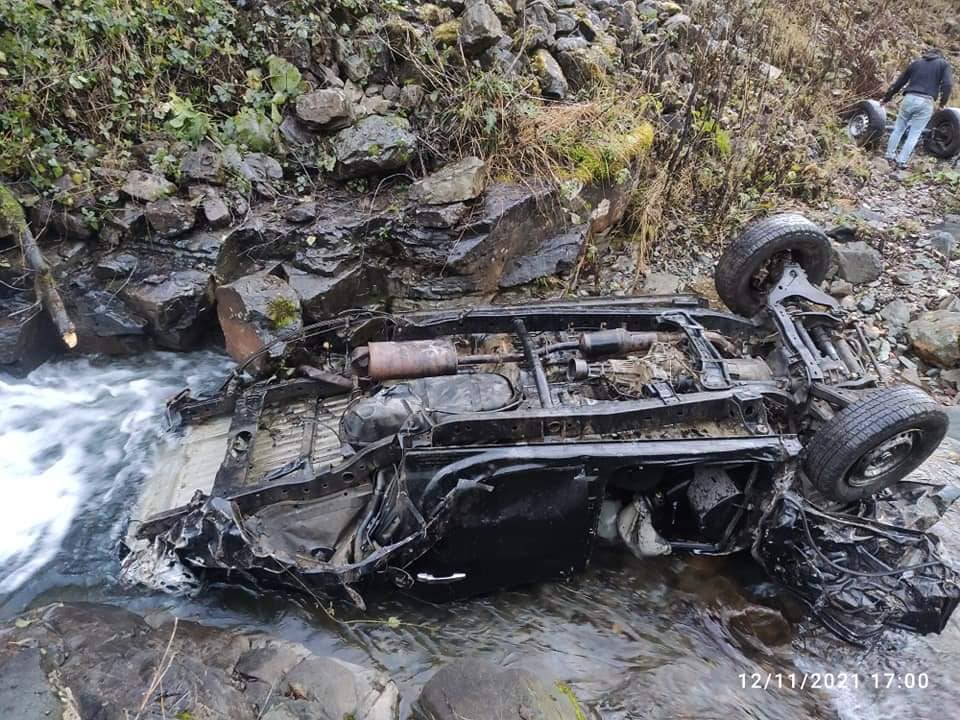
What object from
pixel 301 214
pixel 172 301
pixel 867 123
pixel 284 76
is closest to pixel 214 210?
pixel 301 214

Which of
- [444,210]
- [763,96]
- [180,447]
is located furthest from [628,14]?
[180,447]

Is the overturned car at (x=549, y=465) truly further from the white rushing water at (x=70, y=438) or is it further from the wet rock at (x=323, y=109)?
the wet rock at (x=323, y=109)

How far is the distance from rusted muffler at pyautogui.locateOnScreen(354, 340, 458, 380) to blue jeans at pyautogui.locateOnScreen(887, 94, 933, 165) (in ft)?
26.2

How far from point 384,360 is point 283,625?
5.14 ft

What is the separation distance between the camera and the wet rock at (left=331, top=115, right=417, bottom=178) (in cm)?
547

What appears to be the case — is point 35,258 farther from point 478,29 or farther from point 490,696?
point 490,696

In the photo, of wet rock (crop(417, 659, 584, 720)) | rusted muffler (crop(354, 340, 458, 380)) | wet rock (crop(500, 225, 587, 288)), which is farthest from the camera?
wet rock (crop(500, 225, 587, 288))

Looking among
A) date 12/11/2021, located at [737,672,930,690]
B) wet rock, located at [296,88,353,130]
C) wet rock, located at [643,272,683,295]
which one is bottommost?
date 12/11/2021, located at [737,672,930,690]

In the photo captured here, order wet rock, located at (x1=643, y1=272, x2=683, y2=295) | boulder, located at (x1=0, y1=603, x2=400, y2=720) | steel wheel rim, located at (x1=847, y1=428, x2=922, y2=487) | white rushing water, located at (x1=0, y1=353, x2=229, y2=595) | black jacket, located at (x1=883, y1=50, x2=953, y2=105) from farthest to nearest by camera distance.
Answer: black jacket, located at (x1=883, y1=50, x2=953, y2=105), wet rock, located at (x1=643, y1=272, x2=683, y2=295), white rushing water, located at (x1=0, y1=353, x2=229, y2=595), steel wheel rim, located at (x1=847, y1=428, x2=922, y2=487), boulder, located at (x1=0, y1=603, x2=400, y2=720)

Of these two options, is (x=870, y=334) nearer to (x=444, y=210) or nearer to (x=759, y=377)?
(x=759, y=377)

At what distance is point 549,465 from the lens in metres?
3.04

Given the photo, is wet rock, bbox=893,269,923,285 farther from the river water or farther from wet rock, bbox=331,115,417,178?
wet rock, bbox=331,115,417,178

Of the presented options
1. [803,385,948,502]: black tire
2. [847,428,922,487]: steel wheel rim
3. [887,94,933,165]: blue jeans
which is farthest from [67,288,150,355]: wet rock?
[887,94,933,165]: blue jeans

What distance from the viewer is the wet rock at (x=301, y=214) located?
208 inches
